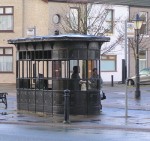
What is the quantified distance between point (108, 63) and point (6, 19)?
411 inches

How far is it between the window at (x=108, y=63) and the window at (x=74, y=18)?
5.46 m

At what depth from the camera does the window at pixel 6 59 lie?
45.7 m

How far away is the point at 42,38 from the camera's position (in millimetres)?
19297

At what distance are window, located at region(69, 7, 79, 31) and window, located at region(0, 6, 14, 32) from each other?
5.73 metres

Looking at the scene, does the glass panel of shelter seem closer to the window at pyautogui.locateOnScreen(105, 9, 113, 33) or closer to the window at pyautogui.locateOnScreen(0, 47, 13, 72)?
the window at pyautogui.locateOnScreen(0, 47, 13, 72)

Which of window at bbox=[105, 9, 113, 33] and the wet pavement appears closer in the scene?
the wet pavement

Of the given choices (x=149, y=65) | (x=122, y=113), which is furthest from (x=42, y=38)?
(x=149, y=65)

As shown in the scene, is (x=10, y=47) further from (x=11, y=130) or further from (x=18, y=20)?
(x=11, y=130)

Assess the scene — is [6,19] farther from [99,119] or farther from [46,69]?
[99,119]

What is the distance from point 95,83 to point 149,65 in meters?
30.7

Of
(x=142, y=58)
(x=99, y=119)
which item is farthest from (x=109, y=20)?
(x=99, y=119)

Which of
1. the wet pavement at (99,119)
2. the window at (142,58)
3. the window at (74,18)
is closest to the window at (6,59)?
the window at (74,18)

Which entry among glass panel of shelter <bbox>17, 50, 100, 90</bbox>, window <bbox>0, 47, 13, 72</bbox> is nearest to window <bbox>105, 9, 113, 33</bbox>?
window <bbox>0, 47, 13, 72</bbox>

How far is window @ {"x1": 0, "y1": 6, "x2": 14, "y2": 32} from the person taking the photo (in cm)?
4594
